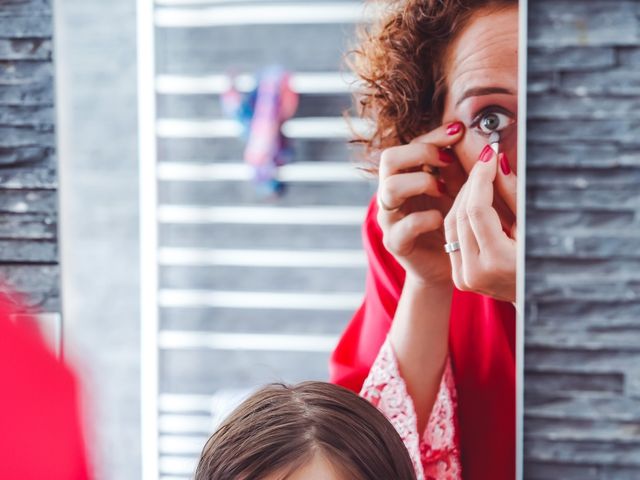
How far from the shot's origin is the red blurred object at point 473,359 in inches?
37.6

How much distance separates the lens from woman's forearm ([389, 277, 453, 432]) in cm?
100

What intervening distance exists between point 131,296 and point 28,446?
0.88ft

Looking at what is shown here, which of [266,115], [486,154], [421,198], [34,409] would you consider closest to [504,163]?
[486,154]

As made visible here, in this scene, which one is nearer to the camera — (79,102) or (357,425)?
(357,425)

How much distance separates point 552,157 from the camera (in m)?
0.72

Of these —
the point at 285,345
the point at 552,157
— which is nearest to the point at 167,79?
the point at 285,345

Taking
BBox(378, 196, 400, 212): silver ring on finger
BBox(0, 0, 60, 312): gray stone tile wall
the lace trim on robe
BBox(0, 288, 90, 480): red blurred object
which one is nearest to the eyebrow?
BBox(378, 196, 400, 212): silver ring on finger

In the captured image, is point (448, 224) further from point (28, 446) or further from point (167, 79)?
point (167, 79)

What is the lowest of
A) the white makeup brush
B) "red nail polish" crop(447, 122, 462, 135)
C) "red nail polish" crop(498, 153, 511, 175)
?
"red nail polish" crop(498, 153, 511, 175)

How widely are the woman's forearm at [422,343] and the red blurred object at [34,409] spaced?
0.50 meters

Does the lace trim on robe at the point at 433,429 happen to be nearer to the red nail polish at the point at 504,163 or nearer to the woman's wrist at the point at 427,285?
the woman's wrist at the point at 427,285

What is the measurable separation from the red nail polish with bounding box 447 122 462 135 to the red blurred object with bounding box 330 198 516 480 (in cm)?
18

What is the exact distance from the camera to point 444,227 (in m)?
0.94

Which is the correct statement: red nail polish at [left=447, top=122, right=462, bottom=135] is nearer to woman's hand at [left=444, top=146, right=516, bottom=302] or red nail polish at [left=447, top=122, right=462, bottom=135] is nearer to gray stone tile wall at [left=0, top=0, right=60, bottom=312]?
woman's hand at [left=444, top=146, right=516, bottom=302]
